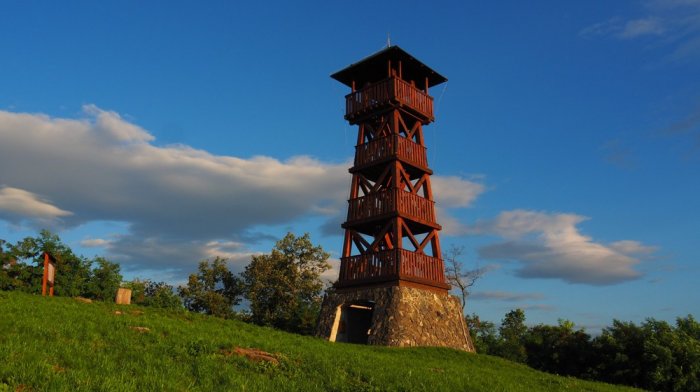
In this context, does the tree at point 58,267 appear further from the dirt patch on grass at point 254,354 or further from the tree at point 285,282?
the dirt patch on grass at point 254,354

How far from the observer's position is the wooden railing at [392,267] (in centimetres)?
2705

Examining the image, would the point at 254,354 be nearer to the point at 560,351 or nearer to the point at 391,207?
the point at 391,207

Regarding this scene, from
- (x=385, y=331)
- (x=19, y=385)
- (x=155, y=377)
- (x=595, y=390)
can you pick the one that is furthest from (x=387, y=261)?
(x=19, y=385)

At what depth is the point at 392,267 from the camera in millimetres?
27094

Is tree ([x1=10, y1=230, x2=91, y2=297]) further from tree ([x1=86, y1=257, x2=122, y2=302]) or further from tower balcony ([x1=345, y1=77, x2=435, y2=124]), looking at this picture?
tower balcony ([x1=345, y1=77, x2=435, y2=124])

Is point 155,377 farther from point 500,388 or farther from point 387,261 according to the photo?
point 387,261

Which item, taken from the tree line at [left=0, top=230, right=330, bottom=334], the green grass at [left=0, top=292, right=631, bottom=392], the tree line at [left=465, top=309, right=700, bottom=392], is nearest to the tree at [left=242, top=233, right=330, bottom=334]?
the tree line at [left=0, top=230, right=330, bottom=334]

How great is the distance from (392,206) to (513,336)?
2106 centimetres

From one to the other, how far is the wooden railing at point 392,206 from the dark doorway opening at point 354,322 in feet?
15.5

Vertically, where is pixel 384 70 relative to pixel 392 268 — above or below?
above

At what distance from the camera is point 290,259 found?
141 ft

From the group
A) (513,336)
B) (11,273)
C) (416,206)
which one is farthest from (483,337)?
(11,273)

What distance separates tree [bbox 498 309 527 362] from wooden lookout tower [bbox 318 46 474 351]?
827 cm

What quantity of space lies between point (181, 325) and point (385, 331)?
10.6 metres
